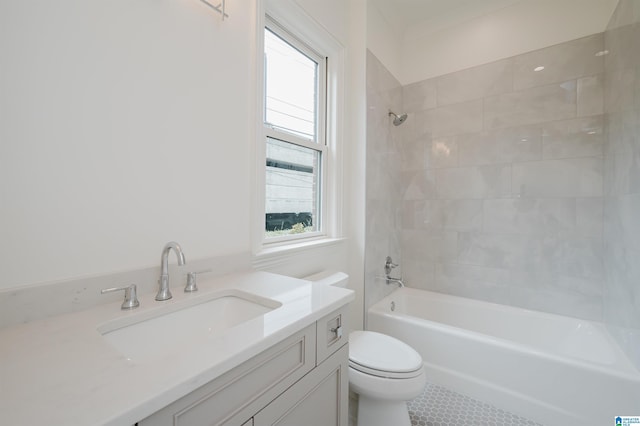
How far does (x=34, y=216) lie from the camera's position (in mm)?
735

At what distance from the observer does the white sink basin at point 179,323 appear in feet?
2.46

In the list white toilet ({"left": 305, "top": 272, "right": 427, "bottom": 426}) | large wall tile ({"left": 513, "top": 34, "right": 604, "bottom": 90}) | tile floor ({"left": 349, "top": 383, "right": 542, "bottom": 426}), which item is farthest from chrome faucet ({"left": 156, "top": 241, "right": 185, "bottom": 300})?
large wall tile ({"left": 513, "top": 34, "right": 604, "bottom": 90})

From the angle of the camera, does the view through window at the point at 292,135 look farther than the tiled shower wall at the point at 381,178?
No

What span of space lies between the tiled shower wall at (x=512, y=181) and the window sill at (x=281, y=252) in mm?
1225

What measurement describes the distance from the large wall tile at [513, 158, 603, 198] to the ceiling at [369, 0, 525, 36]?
4.31 ft

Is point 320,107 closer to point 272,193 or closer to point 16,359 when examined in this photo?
point 272,193

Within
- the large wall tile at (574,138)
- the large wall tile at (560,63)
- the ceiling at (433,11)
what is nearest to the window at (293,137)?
the ceiling at (433,11)

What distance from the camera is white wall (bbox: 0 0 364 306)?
72cm

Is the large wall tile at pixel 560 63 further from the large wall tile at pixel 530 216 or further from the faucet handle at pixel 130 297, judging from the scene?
the faucet handle at pixel 130 297

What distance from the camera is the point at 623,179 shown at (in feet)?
4.94

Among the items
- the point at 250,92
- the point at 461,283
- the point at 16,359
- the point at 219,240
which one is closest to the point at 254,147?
the point at 250,92

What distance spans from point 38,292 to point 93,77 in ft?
2.16

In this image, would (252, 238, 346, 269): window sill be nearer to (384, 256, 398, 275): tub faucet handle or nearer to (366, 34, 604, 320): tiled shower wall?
(366, 34, 604, 320): tiled shower wall

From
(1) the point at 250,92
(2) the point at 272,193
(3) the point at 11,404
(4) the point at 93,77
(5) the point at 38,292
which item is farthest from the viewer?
(2) the point at 272,193
